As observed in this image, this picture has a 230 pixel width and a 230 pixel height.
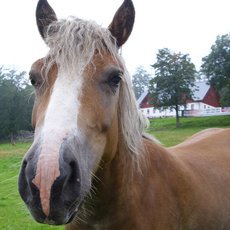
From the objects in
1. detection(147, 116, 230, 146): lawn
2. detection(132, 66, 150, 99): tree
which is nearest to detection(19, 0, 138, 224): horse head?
detection(147, 116, 230, 146): lawn

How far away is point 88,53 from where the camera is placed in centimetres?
250

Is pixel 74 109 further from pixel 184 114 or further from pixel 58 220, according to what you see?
pixel 184 114

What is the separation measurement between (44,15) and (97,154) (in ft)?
4.55

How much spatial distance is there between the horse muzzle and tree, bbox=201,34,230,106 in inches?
1638

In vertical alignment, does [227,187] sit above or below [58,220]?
below

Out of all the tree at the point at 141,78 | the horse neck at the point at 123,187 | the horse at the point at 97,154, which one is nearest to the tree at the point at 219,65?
the horse at the point at 97,154

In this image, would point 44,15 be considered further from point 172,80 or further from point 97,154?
point 172,80

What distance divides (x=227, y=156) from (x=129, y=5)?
2627mm

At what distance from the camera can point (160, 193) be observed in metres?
3.08

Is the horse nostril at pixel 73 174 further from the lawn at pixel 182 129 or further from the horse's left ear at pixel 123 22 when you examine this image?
the lawn at pixel 182 129

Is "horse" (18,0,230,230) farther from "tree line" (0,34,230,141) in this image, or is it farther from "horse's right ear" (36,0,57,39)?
"tree line" (0,34,230,141)

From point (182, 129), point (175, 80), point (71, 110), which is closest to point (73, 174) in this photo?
point (71, 110)

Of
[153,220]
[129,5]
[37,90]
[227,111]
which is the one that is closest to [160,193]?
[153,220]

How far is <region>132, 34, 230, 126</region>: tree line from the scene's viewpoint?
141 feet
